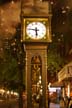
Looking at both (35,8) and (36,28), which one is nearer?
(35,8)

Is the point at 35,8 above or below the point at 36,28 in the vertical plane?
above

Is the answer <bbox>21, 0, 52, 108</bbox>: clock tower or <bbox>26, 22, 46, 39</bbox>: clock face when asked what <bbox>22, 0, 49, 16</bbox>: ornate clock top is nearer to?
<bbox>21, 0, 52, 108</bbox>: clock tower

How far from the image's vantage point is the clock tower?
36.7 ft

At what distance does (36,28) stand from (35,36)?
206 millimetres

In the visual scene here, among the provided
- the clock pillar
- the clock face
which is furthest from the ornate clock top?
the clock pillar

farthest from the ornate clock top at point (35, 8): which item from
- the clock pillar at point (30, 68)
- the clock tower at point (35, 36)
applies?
the clock pillar at point (30, 68)

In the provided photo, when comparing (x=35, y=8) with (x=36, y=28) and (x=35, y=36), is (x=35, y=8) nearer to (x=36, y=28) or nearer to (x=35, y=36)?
(x=36, y=28)

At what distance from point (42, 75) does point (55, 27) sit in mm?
15599

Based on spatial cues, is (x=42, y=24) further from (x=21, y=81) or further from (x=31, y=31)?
(x=21, y=81)

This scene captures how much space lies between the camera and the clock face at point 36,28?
37.1ft

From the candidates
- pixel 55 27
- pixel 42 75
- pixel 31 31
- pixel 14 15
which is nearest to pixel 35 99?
pixel 42 75

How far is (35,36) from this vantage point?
11.4 metres

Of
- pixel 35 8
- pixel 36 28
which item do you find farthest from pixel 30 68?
pixel 35 8

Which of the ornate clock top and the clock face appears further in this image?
the clock face
